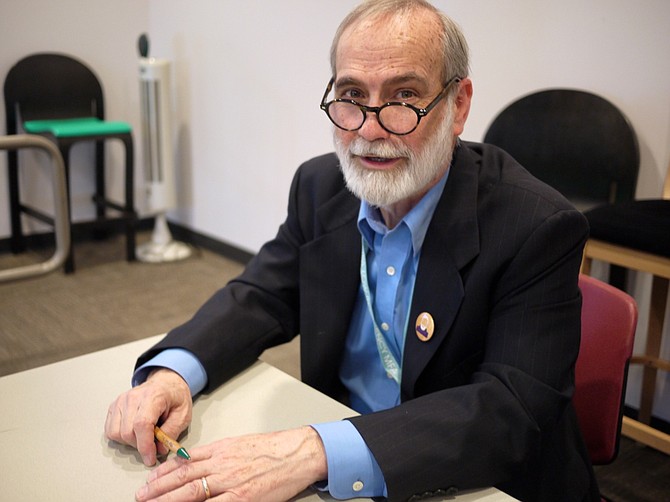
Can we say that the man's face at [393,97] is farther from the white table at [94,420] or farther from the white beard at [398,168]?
the white table at [94,420]

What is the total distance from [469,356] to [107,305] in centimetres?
259

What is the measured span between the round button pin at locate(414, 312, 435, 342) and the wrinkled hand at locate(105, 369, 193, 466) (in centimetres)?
37

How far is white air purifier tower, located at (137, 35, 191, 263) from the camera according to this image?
3854mm

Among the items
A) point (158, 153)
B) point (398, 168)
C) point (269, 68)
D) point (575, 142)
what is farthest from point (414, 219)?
point (158, 153)

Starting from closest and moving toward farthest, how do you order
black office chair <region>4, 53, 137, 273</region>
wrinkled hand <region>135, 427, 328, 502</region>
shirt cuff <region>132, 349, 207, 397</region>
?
wrinkled hand <region>135, 427, 328, 502</region> → shirt cuff <region>132, 349, 207, 397</region> → black office chair <region>4, 53, 137, 273</region>

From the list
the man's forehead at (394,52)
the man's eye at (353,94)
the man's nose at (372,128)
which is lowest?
the man's nose at (372,128)

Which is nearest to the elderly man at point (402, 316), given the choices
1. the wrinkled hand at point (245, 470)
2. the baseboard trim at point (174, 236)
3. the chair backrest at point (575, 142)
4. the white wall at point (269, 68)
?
the wrinkled hand at point (245, 470)

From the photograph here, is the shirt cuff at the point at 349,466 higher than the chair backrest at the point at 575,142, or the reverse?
the chair backrest at the point at 575,142

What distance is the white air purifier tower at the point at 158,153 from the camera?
385cm

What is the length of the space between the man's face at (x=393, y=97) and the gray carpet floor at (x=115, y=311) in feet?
4.63

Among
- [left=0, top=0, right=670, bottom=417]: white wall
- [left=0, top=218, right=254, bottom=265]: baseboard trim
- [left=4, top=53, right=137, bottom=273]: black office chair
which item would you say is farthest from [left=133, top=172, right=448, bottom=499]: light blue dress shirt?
[left=4, top=53, right=137, bottom=273]: black office chair

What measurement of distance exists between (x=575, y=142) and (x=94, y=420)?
1800 mm

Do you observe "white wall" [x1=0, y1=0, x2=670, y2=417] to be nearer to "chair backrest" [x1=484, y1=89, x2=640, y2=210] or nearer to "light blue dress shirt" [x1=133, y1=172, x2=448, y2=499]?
"chair backrest" [x1=484, y1=89, x2=640, y2=210]

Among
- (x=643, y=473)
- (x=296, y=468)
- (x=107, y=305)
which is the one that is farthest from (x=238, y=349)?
(x=107, y=305)
